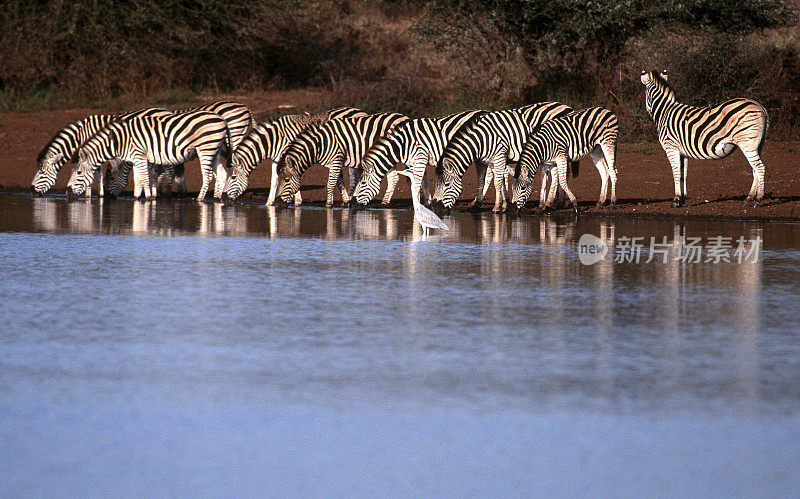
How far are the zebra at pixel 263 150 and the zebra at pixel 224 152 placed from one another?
1.50 feet

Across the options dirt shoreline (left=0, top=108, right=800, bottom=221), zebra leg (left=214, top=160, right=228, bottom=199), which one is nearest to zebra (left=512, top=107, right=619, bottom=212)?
dirt shoreline (left=0, top=108, right=800, bottom=221)

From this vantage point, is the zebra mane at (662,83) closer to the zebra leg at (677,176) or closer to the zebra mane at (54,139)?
the zebra leg at (677,176)

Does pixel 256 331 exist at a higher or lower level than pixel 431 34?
lower

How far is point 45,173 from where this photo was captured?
19828 millimetres

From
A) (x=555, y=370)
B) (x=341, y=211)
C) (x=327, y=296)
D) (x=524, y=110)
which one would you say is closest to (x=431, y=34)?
(x=524, y=110)

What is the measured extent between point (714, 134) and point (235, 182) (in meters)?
7.45

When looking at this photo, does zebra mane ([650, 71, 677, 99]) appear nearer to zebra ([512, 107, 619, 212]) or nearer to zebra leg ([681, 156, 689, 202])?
zebra leg ([681, 156, 689, 202])

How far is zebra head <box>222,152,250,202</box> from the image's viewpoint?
728 inches

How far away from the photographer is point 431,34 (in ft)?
A: 91.4

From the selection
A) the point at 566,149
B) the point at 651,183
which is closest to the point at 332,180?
the point at 566,149

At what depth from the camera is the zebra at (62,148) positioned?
65.0ft

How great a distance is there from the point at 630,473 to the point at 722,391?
148cm

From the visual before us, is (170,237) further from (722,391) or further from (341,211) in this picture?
(722,391)

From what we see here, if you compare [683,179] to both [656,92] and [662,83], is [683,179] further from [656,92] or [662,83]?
[662,83]
